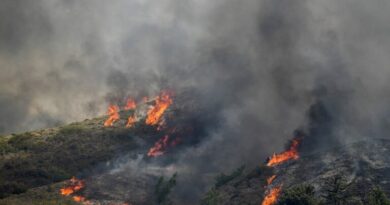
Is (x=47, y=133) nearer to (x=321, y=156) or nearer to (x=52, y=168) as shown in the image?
(x=52, y=168)

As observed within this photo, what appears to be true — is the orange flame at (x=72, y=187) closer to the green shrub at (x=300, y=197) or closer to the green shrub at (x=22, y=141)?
the green shrub at (x=22, y=141)

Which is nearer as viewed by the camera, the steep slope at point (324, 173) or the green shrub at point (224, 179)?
the steep slope at point (324, 173)

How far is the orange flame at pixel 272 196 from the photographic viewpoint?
11662cm

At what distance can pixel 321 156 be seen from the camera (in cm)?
13562

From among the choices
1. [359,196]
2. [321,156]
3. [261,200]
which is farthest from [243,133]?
[359,196]

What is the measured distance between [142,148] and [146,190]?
36462mm

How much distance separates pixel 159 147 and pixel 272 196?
213 feet

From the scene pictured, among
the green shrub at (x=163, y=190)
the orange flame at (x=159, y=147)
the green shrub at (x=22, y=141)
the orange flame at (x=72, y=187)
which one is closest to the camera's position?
the green shrub at (x=163, y=190)

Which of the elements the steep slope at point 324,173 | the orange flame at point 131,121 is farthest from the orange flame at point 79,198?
the orange flame at point 131,121

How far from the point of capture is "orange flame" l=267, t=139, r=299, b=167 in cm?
14512

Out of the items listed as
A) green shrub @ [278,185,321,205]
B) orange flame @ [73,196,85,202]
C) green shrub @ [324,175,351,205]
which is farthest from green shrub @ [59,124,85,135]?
green shrub @ [324,175,351,205]

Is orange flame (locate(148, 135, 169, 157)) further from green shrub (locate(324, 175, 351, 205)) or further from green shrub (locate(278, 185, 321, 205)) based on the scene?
green shrub (locate(324, 175, 351, 205))

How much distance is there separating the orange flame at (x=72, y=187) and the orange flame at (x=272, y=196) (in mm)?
52833

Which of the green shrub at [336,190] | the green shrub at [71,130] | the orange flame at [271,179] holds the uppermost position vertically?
the green shrub at [71,130]
